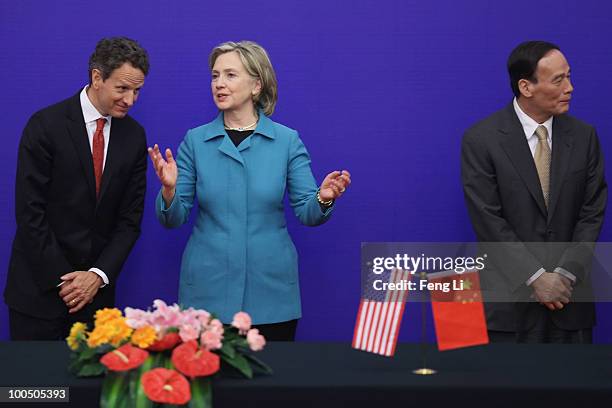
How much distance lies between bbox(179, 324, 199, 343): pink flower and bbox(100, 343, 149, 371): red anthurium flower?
Result: 86 mm

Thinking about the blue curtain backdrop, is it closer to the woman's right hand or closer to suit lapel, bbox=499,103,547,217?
suit lapel, bbox=499,103,547,217

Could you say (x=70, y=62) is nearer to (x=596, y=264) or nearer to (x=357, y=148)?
(x=357, y=148)

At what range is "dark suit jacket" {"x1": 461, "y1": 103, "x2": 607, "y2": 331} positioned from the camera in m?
3.43

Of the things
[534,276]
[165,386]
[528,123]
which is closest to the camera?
[165,386]

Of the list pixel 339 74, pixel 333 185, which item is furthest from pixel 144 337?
pixel 339 74

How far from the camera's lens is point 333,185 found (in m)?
3.02

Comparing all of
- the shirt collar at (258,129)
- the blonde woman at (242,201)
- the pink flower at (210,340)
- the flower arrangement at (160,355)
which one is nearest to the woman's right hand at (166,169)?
the blonde woman at (242,201)

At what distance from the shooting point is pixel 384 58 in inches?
164

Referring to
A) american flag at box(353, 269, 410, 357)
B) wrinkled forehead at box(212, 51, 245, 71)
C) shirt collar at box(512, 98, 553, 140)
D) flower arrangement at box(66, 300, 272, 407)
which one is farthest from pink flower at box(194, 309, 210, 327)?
shirt collar at box(512, 98, 553, 140)

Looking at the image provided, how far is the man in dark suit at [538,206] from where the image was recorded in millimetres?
3426

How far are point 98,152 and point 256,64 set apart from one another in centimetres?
64

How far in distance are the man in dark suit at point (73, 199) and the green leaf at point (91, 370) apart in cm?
117

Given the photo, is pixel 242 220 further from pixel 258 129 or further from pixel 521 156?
pixel 521 156

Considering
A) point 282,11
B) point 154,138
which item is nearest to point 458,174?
point 282,11
